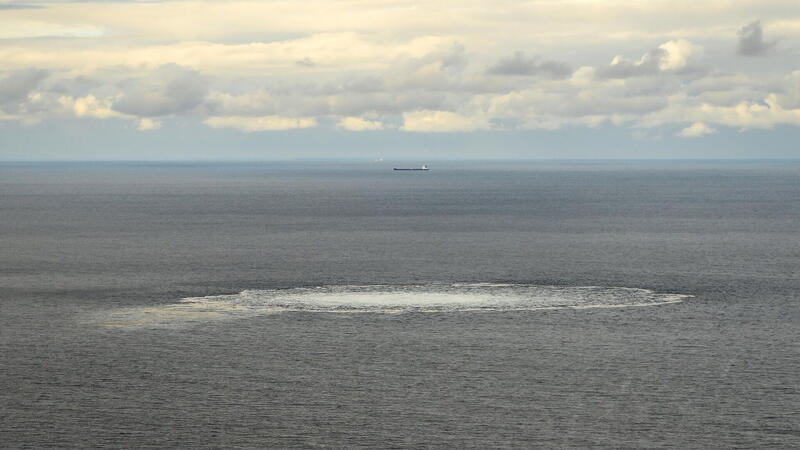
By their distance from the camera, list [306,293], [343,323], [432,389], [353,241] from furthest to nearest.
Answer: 1. [353,241]
2. [306,293]
3. [343,323]
4. [432,389]

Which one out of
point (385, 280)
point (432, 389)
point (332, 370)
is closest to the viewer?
point (432, 389)

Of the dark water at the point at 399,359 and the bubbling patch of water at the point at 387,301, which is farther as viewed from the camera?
the bubbling patch of water at the point at 387,301

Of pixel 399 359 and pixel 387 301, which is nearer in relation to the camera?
pixel 399 359

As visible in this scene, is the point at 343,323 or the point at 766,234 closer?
the point at 343,323

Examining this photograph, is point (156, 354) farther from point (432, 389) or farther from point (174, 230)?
point (174, 230)

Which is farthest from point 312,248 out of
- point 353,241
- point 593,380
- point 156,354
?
point 593,380

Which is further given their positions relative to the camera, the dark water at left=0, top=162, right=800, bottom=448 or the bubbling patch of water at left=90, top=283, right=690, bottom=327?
the bubbling patch of water at left=90, top=283, right=690, bottom=327

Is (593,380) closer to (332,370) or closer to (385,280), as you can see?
(332,370)
